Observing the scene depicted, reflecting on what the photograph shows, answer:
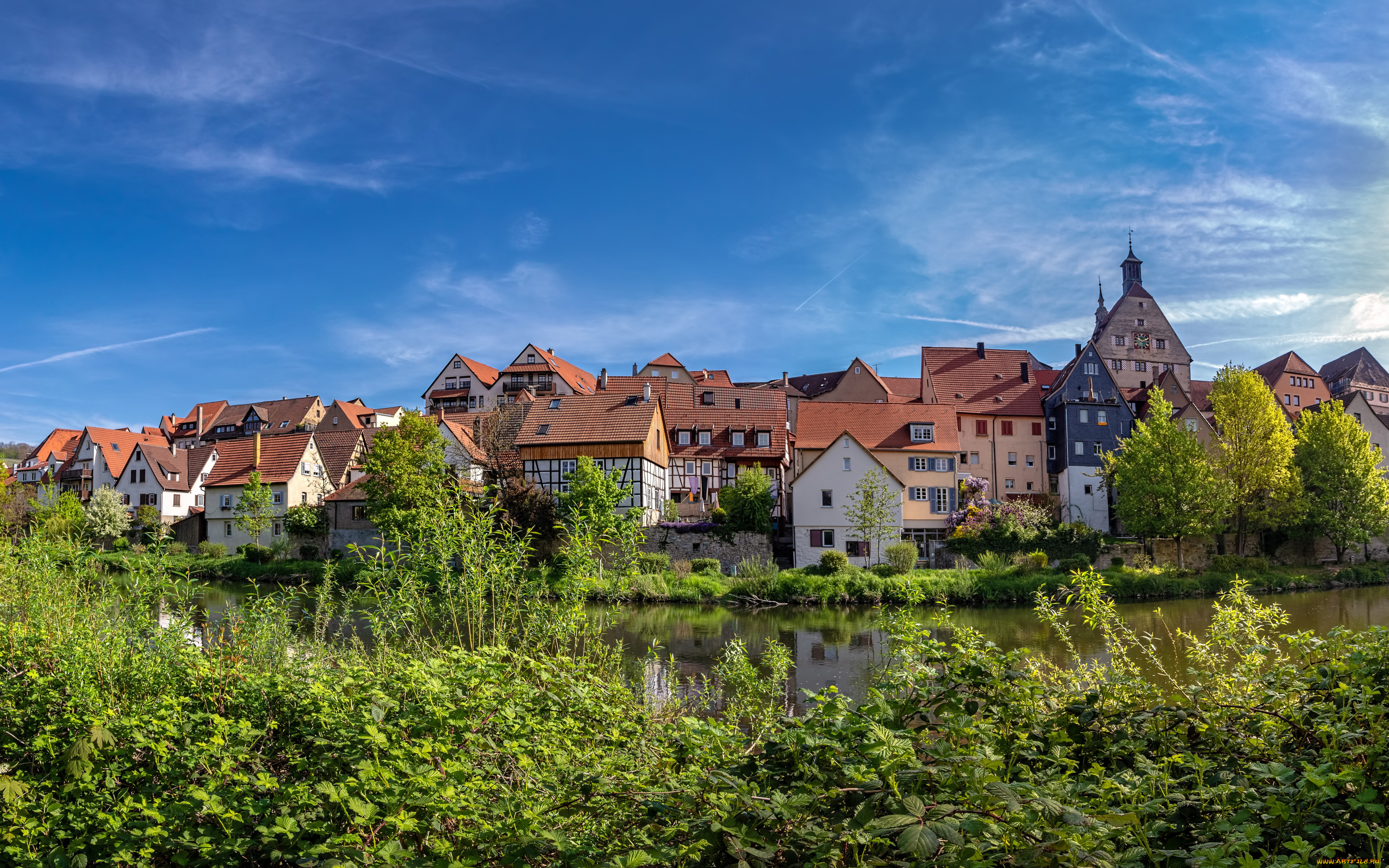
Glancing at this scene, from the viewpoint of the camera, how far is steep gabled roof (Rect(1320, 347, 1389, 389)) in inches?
3002

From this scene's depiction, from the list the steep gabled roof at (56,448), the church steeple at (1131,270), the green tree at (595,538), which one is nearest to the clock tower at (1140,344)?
the church steeple at (1131,270)

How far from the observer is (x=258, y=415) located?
79.8m

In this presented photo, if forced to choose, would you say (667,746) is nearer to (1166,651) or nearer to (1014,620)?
(1166,651)

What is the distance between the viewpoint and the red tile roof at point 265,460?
5584 centimetres

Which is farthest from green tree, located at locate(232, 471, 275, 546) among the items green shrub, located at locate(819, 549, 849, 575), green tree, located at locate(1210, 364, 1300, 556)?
green tree, located at locate(1210, 364, 1300, 556)

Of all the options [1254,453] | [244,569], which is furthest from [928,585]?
[244,569]

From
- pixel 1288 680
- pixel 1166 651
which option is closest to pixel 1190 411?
pixel 1166 651

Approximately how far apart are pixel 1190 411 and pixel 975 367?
1253 cm

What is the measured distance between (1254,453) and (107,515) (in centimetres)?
6656

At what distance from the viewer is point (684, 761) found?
14.9 ft

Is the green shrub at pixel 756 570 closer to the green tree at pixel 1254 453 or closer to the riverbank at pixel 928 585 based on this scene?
the riverbank at pixel 928 585

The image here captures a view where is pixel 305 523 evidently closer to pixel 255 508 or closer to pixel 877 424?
pixel 255 508

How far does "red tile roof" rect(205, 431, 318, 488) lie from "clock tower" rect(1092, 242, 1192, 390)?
58169 mm

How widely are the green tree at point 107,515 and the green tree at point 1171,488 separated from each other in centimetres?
5881
